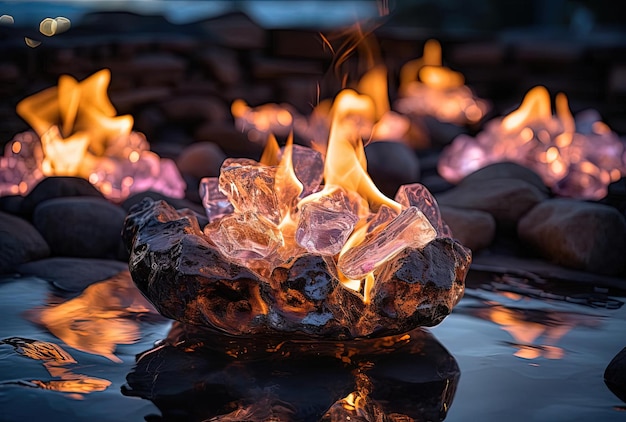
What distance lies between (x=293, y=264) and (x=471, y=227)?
190 centimetres

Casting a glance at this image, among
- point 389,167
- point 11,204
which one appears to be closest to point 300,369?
point 11,204

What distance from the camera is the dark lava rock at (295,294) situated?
238 cm

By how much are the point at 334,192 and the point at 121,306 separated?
94 centimetres

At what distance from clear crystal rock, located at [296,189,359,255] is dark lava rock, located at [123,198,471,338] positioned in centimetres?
6

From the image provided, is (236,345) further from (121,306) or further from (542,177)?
(542,177)

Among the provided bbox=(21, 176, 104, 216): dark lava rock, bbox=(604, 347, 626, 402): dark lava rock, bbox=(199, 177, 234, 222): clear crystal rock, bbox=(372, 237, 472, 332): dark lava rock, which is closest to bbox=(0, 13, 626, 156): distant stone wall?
bbox=(21, 176, 104, 216): dark lava rock

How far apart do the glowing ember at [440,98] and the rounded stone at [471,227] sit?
3848 mm

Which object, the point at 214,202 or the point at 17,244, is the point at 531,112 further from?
the point at 17,244

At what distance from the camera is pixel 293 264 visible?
2387 mm

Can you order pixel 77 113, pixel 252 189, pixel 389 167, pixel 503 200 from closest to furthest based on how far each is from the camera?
pixel 252 189, pixel 503 200, pixel 77 113, pixel 389 167

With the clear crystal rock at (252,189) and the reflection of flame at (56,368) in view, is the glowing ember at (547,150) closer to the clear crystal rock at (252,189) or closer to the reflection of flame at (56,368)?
the clear crystal rock at (252,189)

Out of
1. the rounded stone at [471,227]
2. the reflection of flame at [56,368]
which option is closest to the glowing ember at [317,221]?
the reflection of flame at [56,368]

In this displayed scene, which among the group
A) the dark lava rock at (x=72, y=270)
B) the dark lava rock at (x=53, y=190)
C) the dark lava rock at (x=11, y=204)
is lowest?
the dark lava rock at (x=72, y=270)

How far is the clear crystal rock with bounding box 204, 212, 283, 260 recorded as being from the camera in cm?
254
